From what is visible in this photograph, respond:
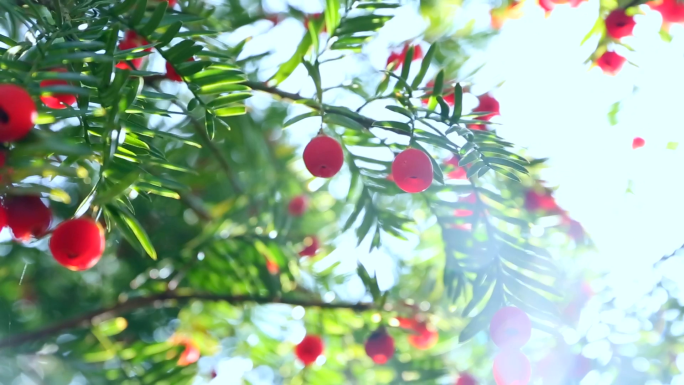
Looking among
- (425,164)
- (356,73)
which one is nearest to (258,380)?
(356,73)

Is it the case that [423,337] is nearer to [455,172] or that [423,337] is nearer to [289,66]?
[455,172]

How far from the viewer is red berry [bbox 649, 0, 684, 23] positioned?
1.27m

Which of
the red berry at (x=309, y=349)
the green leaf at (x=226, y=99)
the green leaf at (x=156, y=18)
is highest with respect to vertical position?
the green leaf at (x=156, y=18)

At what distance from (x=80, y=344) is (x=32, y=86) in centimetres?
95

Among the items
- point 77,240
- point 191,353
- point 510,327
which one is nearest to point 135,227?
point 77,240

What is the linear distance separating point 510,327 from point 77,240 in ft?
2.17

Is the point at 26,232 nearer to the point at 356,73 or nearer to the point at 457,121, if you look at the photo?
the point at 457,121

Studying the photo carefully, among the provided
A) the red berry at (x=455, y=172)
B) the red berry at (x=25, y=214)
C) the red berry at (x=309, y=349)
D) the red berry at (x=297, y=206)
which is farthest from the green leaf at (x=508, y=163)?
the red berry at (x=297, y=206)

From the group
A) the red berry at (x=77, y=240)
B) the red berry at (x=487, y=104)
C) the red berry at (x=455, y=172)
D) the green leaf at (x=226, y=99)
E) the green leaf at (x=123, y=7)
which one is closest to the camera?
the red berry at (x=77, y=240)

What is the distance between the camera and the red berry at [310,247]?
162 centimetres

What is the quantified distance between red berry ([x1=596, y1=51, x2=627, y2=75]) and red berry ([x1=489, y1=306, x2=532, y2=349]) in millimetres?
759

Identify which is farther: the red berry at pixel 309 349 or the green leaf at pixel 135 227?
the red berry at pixel 309 349

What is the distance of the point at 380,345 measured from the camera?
1327 mm

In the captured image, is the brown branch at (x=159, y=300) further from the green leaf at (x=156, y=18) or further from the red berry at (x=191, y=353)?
the green leaf at (x=156, y=18)
